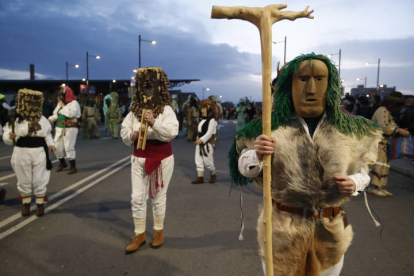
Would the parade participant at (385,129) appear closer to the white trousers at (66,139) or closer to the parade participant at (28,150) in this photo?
the parade participant at (28,150)

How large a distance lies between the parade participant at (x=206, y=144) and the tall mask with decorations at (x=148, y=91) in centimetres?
341

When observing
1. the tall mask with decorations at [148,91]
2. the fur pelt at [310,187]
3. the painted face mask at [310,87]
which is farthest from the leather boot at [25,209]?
the painted face mask at [310,87]

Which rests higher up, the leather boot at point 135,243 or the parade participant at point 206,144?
the parade participant at point 206,144

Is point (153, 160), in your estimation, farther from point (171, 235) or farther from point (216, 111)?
point (216, 111)

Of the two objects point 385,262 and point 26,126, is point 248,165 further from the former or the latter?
point 26,126

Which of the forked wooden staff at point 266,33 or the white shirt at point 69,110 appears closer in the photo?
the forked wooden staff at point 266,33

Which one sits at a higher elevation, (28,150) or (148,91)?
(148,91)

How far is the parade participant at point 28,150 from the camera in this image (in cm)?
512

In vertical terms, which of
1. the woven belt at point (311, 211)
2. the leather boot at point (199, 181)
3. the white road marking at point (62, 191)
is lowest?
the white road marking at point (62, 191)

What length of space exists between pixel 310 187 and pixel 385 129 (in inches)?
199

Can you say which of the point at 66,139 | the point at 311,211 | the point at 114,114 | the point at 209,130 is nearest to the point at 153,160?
the point at 311,211

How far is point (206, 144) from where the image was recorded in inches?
302

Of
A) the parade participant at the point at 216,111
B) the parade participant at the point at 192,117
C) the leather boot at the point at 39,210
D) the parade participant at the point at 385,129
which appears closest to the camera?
the leather boot at the point at 39,210

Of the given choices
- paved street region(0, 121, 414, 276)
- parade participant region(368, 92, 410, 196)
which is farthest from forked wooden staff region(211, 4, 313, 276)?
parade participant region(368, 92, 410, 196)
